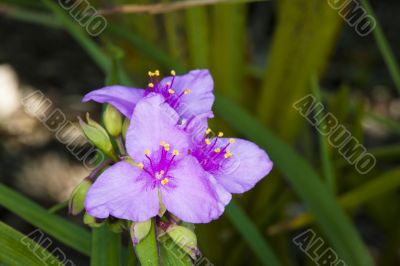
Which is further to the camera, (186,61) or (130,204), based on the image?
(186,61)

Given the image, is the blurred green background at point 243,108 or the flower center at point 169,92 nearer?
the flower center at point 169,92

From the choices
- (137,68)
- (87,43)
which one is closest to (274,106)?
(137,68)

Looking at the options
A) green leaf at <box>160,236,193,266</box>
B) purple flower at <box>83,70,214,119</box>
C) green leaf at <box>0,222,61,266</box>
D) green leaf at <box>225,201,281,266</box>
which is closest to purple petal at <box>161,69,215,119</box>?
purple flower at <box>83,70,214,119</box>

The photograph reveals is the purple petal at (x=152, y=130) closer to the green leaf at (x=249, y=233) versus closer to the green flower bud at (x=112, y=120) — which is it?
the green flower bud at (x=112, y=120)

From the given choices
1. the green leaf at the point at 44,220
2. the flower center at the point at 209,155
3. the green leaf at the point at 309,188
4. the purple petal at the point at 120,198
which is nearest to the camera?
the purple petal at the point at 120,198

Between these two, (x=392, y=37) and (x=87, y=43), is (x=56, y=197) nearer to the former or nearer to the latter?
(x=87, y=43)

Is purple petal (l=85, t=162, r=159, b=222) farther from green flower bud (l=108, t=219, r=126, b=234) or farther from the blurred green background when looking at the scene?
the blurred green background

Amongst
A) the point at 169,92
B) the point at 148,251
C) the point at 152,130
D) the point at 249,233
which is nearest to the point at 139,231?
the point at 148,251

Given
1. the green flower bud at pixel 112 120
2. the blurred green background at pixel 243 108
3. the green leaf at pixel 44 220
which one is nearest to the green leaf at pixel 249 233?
the blurred green background at pixel 243 108
